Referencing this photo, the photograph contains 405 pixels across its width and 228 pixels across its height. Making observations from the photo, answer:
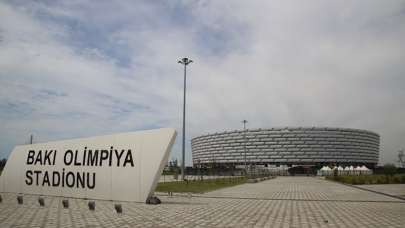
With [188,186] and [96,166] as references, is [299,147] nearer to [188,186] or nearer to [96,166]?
[188,186]

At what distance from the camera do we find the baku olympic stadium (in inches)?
5527

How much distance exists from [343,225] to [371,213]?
389cm

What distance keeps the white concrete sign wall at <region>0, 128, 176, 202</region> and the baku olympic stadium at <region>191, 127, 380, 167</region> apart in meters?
113

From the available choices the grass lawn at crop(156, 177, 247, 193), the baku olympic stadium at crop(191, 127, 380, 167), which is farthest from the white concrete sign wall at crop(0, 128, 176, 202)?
the baku olympic stadium at crop(191, 127, 380, 167)

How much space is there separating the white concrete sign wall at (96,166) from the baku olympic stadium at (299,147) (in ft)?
371

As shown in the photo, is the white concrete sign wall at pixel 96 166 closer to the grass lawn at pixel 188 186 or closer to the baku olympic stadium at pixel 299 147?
the grass lawn at pixel 188 186

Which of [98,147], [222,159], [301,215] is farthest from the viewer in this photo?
[222,159]

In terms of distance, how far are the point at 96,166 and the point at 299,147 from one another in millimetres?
129702

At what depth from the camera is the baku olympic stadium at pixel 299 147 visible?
461 ft

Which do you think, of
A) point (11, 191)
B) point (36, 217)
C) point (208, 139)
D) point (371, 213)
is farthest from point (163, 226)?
point (208, 139)

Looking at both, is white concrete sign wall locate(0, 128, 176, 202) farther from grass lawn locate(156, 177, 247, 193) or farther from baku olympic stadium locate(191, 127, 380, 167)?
baku olympic stadium locate(191, 127, 380, 167)

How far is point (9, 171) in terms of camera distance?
22703mm

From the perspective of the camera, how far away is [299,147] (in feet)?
463

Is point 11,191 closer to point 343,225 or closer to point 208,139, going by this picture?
point 343,225
